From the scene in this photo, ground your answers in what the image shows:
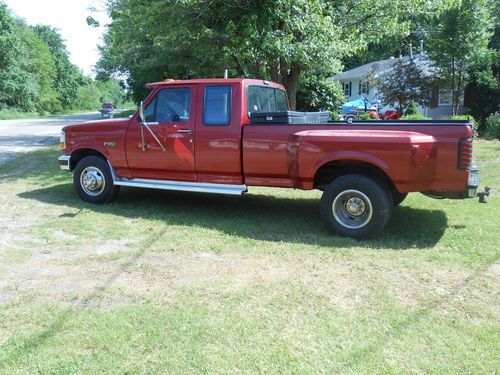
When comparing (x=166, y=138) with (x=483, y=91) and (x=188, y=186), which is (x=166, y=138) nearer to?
(x=188, y=186)

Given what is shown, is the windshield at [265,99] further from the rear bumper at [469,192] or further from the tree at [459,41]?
the tree at [459,41]

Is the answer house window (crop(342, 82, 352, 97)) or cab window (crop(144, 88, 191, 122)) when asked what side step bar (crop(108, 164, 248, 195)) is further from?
house window (crop(342, 82, 352, 97))

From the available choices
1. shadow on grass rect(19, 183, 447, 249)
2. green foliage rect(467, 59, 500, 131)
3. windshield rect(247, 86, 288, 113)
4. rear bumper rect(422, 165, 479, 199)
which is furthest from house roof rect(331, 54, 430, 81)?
rear bumper rect(422, 165, 479, 199)

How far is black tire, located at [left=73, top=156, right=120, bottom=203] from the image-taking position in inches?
288

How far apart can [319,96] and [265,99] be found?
12793mm

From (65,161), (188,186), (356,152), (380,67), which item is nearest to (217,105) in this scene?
(188,186)

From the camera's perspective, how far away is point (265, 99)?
6.94m

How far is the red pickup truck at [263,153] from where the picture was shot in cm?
519

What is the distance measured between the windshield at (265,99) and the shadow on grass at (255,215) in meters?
1.53

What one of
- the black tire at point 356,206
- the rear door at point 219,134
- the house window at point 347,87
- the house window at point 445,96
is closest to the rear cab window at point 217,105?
the rear door at point 219,134

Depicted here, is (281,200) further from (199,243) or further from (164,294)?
(164,294)

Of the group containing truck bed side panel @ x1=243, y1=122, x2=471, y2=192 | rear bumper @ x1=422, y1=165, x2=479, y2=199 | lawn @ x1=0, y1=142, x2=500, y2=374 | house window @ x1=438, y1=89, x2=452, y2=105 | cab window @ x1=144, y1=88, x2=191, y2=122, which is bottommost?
lawn @ x1=0, y1=142, x2=500, y2=374

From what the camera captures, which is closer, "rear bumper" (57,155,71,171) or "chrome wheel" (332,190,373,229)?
"chrome wheel" (332,190,373,229)

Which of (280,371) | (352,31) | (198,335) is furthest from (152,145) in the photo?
(352,31)
